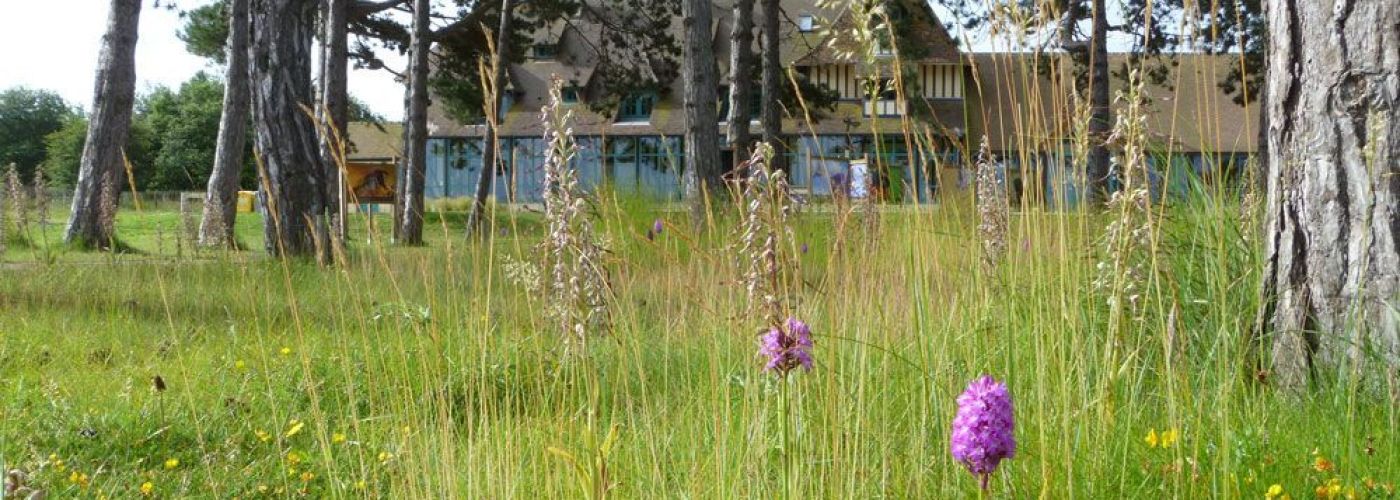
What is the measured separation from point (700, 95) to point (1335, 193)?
8.54 m

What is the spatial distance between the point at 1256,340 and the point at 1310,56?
725mm

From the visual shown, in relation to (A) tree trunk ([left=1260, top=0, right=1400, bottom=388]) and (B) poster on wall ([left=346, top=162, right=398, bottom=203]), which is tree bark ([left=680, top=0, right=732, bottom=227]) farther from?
(A) tree trunk ([left=1260, top=0, right=1400, bottom=388])

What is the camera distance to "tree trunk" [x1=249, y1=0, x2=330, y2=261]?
8.32m

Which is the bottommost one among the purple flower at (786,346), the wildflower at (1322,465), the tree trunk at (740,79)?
the wildflower at (1322,465)

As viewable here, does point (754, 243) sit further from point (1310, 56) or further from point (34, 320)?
point (34, 320)

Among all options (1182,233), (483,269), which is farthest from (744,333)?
(483,269)

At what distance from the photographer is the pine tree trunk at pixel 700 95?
1095cm

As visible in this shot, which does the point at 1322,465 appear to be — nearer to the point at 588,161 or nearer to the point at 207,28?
the point at 588,161

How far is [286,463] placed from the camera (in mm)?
2928

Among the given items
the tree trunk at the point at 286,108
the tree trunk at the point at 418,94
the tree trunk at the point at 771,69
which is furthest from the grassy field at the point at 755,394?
the tree trunk at the point at 418,94

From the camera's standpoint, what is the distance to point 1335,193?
280 cm

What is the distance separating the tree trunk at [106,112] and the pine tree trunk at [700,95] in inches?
217

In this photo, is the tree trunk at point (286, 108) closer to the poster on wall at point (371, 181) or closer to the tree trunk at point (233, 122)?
the tree trunk at point (233, 122)

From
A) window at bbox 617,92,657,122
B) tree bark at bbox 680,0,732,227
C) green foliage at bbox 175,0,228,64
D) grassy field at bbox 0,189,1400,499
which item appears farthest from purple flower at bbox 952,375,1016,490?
window at bbox 617,92,657,122
